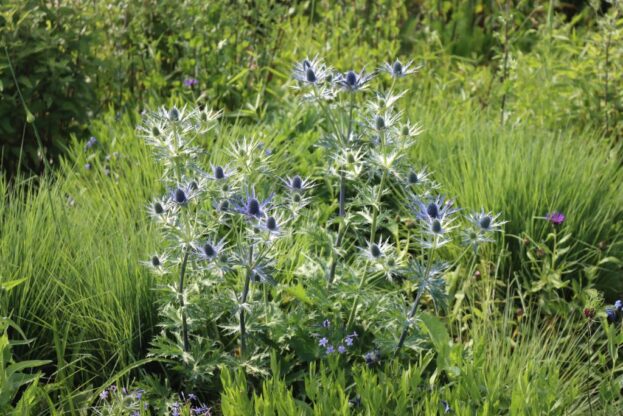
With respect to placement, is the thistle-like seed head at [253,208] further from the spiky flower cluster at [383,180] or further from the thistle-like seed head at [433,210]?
the thistle-like seed head at [433,210]

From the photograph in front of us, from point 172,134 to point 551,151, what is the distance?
1.92 meters

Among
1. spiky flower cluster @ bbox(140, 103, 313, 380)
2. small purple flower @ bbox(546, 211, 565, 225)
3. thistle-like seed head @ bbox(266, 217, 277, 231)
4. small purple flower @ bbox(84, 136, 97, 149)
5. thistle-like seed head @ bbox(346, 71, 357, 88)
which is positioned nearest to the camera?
thistle-like seed head @ bbox(266, 217, 277, 231)

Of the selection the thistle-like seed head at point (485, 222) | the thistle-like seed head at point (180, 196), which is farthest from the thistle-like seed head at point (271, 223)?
the thistle-like seed head at point (485, 222)

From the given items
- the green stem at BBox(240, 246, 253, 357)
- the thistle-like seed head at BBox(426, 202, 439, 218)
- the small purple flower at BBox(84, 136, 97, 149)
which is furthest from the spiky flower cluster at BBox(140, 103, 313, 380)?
the small purple flower at BBox(84, 136, 97, 149)

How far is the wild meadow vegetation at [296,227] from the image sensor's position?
2445 mm

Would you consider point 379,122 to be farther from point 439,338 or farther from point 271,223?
point 439,338

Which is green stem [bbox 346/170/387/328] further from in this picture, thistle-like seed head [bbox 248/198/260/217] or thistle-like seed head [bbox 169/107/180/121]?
thistle-like seed head [bbox 169/107/180/121]

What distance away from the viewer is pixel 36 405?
2650mm

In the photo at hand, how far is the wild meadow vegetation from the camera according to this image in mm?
2445

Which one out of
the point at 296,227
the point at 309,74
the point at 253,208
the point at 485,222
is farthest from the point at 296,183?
the point at 296,227

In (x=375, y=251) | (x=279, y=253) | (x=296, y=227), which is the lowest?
A: (x=296, y=227)

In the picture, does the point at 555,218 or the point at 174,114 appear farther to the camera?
the point at 555,218

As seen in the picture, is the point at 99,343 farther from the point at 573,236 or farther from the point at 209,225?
the point at 573,236

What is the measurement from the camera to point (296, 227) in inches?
132
